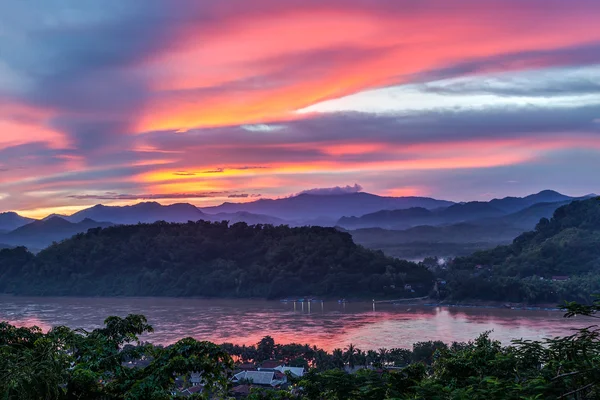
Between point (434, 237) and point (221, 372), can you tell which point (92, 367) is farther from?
point (434, 237)

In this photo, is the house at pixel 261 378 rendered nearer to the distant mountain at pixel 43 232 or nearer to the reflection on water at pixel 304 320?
the reflection on water at pixel 304 320

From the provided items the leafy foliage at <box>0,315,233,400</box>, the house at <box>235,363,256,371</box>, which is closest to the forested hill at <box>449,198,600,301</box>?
the house at <box>235,363,256,371</box>

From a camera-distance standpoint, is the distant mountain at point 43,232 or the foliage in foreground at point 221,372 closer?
the foliage in foreground at point 221,372

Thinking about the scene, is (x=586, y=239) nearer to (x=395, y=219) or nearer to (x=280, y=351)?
(x=280, y=351)

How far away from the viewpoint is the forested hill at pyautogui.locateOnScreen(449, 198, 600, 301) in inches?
1486

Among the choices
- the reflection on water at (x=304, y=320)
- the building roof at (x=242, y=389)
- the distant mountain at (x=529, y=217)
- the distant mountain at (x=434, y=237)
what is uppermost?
the distant mountain at (x=529, y=217)

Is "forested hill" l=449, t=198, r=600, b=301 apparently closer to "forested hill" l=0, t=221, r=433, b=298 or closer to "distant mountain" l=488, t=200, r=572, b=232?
"forested hill" l=0, t=221, r=433, b=298

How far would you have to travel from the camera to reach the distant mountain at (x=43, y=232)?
396 ft

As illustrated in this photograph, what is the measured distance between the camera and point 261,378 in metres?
16.3

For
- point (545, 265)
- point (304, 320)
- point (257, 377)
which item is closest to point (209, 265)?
point (304, 320)

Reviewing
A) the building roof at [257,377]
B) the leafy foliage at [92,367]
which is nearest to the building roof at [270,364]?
the building roof at [257,377]

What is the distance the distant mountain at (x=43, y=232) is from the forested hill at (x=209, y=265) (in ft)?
210

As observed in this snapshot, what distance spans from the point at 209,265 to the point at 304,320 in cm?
2340

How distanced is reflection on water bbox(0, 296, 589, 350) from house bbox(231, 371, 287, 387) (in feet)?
22.9
